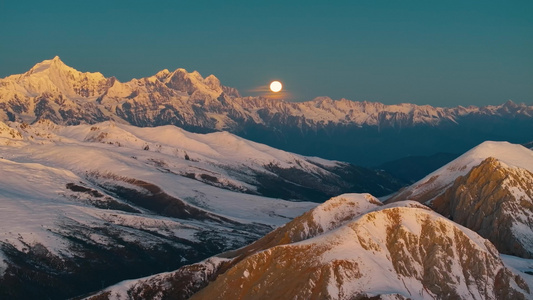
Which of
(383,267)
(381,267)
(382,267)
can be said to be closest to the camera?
(381,267)

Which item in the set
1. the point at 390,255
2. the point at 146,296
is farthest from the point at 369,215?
the point at 146,296

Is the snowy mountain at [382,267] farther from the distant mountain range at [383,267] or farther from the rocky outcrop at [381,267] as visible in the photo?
the rocky outcrop at [381,267]

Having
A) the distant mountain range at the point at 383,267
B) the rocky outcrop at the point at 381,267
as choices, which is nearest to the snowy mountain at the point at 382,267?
the distant mountain range at the point at 383,267

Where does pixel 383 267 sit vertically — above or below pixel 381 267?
below

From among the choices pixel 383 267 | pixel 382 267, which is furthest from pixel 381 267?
pixel 383 267

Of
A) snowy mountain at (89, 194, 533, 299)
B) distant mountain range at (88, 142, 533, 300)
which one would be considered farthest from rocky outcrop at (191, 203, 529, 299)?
snowy mountain at (89, 194, 533, 299)

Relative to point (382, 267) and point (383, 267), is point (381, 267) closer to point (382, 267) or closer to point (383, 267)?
point (382, 267)

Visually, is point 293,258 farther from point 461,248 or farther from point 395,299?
point 461,248

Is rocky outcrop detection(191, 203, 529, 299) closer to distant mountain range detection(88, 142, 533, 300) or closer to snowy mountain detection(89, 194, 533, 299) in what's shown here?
distant mountain range detection(88, 142, 533, 300)
